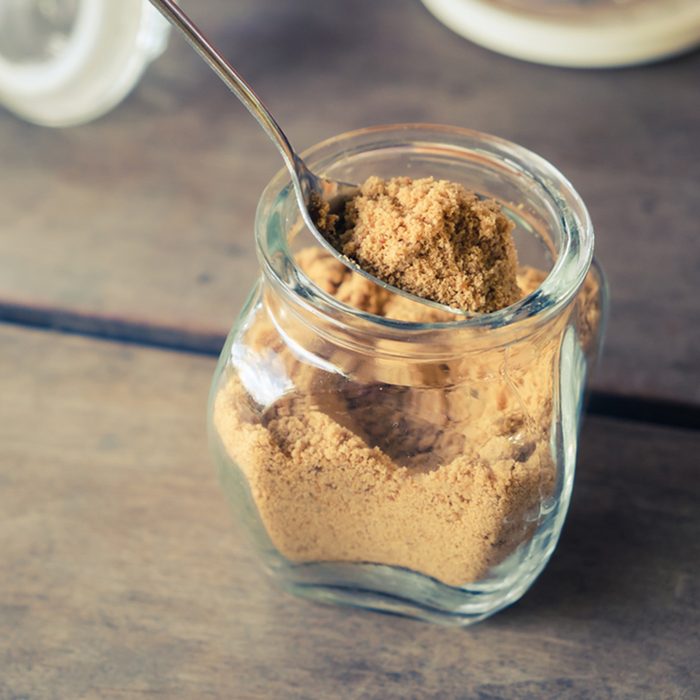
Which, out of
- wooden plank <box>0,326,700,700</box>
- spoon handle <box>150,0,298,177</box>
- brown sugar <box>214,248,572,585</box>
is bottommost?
wooden plank <box>0,326,700,700</box>

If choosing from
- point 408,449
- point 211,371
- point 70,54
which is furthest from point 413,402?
point 70,54

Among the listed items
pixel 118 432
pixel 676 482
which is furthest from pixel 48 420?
pixel 676 482

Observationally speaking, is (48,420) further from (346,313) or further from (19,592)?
(346,313)

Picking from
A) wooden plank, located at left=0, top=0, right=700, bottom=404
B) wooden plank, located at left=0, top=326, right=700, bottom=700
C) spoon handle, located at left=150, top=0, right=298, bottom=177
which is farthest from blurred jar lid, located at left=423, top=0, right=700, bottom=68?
spoon handle, located at left=150, top=0, right=298, bottom=177

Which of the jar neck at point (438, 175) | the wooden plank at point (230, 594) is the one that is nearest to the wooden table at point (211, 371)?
the wooden plank at point (230, 594)

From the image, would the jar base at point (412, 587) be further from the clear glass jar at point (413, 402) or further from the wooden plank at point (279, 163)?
the wooden plank at point (279, 163)

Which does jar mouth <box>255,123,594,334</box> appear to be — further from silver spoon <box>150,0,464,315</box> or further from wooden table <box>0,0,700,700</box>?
wooden table <box>0,0,700,700</box>
